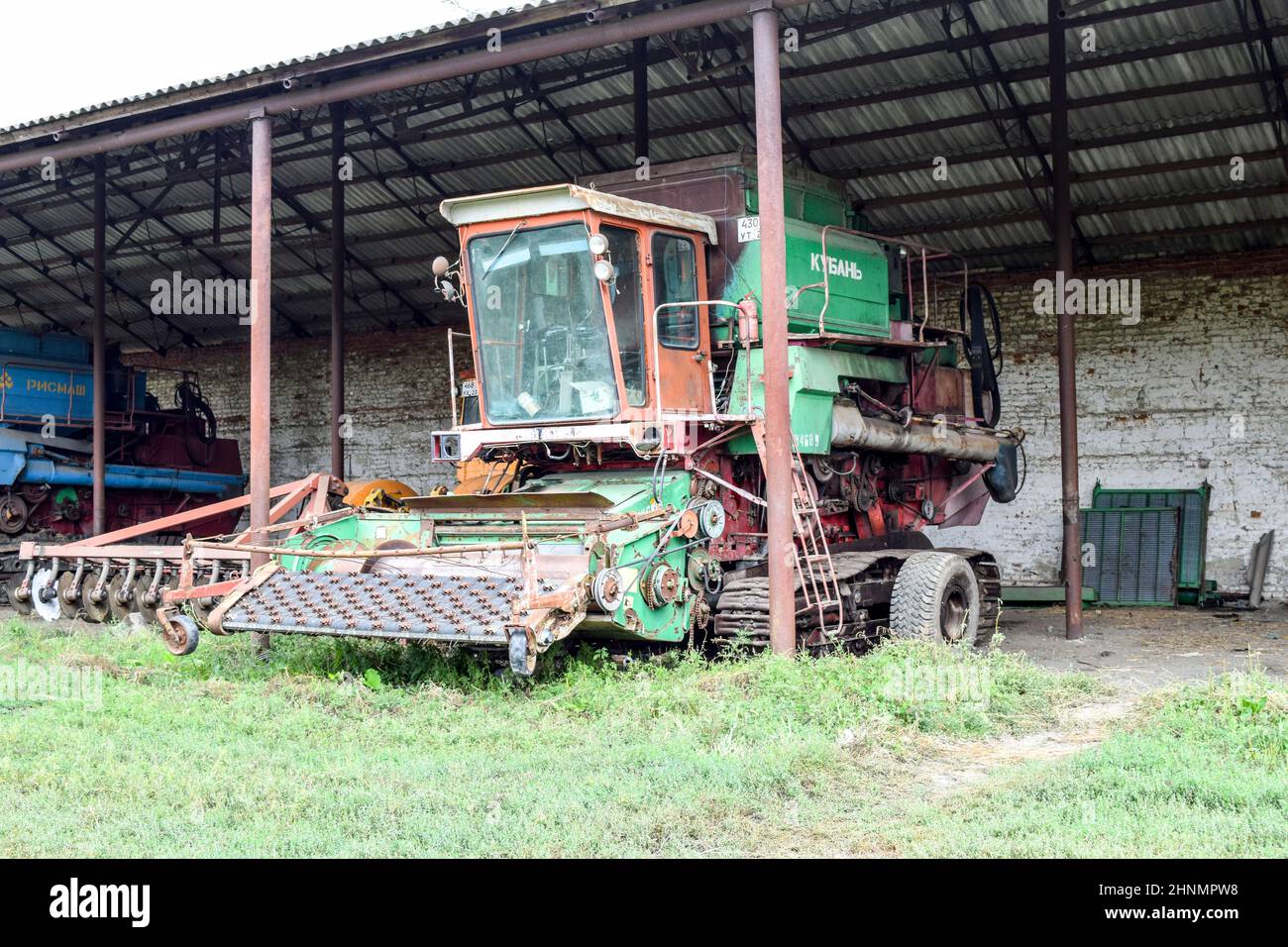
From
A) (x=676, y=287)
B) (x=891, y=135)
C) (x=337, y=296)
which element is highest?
(x=891, y=135)

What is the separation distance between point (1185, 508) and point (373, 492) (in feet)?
32.1

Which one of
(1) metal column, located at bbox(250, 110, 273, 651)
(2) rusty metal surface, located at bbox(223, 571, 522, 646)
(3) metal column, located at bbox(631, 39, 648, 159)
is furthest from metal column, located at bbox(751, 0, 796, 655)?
(3) metal column, located at bbox(631, 39, 648, 159)

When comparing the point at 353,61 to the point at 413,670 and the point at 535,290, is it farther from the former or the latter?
the point at 413,670

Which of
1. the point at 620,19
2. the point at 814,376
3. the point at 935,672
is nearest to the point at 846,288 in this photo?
the point at 814,376

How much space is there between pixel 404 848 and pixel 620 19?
290 inches

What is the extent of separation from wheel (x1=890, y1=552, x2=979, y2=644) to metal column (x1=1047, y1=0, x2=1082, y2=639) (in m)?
1.51

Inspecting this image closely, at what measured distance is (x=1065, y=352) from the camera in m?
11.5

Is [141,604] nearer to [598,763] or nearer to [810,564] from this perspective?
[810,564]

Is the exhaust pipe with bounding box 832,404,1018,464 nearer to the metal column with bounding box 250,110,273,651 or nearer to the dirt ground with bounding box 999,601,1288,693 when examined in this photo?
the dirt ground with bounding box 999,601,1288,693

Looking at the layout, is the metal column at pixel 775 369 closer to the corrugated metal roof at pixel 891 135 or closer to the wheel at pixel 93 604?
the corrugated metal roof at pixel 891 135

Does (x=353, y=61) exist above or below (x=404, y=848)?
above

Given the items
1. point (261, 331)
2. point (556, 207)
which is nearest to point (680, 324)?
point (556, 207)

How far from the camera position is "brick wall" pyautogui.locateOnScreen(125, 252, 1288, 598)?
1531cm
